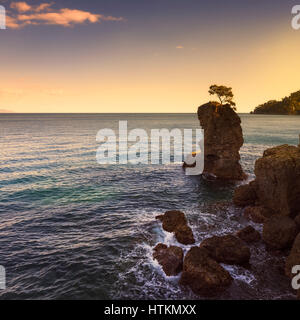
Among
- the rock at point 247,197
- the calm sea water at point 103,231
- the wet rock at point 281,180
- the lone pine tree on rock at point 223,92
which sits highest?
the lone pine tree on rock at point 223,92

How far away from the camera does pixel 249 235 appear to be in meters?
20.3

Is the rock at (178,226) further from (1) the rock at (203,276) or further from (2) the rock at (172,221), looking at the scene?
(1) the rock at (203,276)

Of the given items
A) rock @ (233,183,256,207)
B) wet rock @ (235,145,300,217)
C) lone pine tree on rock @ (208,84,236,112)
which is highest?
lone pine tree on rock @ (208,84,236,112)

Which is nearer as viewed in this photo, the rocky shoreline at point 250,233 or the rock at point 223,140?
the rocky shoreline at point 250,233

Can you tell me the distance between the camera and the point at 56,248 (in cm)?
1988

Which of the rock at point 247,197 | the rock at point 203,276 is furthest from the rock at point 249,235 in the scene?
the rock at point 247,197

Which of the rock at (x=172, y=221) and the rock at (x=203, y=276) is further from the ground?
the rock at (x=172, y=221)

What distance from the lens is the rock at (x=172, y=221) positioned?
22.5m

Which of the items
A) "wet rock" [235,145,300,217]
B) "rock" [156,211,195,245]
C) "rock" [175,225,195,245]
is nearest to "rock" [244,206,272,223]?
"wet rock" [235,145,300,217]

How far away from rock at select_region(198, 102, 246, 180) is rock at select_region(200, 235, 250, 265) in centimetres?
2364

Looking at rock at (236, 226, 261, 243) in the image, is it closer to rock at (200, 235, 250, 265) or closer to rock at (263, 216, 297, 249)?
rock at (263, 216, 297, 249)

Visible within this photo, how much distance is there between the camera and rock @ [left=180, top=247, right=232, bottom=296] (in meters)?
14.4

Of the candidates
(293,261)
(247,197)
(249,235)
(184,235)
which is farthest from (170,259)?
(247,197)

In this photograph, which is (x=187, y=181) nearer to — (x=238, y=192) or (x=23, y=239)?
(x=238, y=192)
